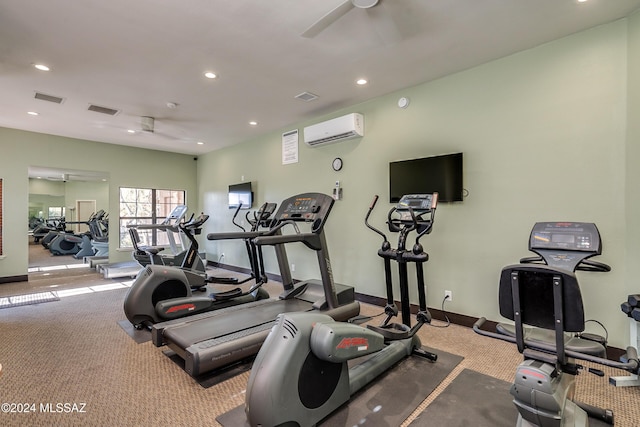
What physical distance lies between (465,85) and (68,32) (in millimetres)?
3933

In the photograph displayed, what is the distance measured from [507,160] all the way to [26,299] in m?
6.70

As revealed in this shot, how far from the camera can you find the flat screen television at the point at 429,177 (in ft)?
11.5

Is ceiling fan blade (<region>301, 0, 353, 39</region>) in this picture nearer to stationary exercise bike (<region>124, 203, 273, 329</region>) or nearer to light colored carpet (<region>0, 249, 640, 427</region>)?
stationary exercise bike (<region>124, 203, 273, 329</region>)

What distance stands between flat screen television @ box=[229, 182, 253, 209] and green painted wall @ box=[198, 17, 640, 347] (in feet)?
7.68

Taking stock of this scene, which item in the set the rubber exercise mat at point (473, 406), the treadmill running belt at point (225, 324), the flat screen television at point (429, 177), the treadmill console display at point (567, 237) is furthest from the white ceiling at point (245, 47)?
the rubber exercise mat at point (473, 406)

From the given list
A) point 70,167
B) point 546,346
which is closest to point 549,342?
point 546,346

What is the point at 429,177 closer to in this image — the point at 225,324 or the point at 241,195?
the point at 225,324

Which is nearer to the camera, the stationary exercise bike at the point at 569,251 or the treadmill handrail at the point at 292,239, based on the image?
the stationary exercise bike at the point at 569,251

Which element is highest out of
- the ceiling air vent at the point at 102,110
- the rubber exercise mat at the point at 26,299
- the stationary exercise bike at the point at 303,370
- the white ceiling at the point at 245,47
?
the ceiling air vent at the point at 102,110

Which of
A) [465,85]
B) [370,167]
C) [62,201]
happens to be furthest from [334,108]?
[62,201]

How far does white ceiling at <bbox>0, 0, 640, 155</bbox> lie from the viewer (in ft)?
8.07

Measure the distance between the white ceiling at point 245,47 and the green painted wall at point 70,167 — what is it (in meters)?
1.45

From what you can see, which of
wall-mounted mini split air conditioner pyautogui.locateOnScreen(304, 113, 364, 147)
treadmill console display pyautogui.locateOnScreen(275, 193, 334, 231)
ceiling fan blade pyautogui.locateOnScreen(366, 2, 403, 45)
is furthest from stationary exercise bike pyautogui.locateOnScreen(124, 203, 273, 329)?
ceiling fan blade pyautogui.locateOnScreen(366, 2, 403, 45)

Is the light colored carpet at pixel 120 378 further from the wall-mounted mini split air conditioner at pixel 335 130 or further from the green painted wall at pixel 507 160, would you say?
the wall-mounted mini split air conditioner at pixel 335 130
